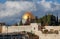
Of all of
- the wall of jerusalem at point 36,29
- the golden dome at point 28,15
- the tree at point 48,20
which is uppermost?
the golden dome at point 28,15

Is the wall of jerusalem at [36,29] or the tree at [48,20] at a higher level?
the tree at [48,20]

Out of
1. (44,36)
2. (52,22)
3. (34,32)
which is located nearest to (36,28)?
(34,32)

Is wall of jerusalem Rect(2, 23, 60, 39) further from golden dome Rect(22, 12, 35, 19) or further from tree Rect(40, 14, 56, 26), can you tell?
golden dome Rect(22, 12, 35, 19)

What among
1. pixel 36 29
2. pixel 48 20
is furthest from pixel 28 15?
pixel 36 29

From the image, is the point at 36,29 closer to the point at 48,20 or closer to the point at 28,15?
the point at 48,20

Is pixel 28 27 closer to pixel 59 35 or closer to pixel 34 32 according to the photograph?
pixel 34 32

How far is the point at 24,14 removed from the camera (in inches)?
2311

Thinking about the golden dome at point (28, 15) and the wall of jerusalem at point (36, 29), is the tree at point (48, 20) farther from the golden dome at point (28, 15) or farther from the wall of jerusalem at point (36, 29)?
the wall of jerusalem at point (36, 29)

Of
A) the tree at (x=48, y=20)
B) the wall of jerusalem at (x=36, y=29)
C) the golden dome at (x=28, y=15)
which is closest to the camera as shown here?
the wall of jerusalem at (x=36, y=29)

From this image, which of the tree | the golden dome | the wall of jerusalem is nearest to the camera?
the wall of jerusalem

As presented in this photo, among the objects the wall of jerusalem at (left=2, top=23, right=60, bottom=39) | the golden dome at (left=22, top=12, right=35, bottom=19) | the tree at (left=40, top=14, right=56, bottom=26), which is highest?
the golden dome at (left=22, top=12, right=35, bottom=19)

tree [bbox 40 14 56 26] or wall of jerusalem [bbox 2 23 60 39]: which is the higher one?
tree [bbox 40 14 56 26]

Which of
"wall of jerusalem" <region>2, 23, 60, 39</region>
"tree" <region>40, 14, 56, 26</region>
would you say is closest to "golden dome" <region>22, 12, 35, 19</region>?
"tree" <region>40, 14, 56, 26</region>

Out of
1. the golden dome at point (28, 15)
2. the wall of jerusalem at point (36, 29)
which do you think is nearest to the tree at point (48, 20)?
the golden dome at point (28, 15)
